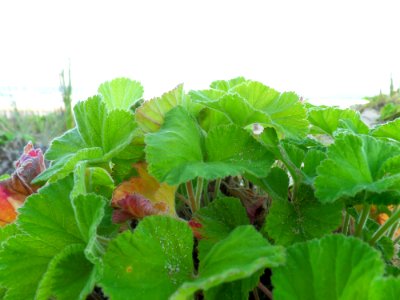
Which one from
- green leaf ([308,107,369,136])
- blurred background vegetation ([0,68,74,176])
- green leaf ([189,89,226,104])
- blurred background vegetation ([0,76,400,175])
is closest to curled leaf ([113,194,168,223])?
green leaf ([189,89,226,104])

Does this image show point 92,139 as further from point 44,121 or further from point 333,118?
point 44,121

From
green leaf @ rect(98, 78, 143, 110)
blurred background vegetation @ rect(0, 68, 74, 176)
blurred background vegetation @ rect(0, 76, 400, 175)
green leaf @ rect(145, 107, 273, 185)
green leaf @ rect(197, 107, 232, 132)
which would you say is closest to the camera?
green leaf @ rect(145, 107, 273, 185)


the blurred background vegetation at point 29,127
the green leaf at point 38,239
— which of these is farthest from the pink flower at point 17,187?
the blurred background vegetation at point 29,127

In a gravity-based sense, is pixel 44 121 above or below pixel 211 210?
below

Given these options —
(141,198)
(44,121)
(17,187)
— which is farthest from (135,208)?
(44,121)

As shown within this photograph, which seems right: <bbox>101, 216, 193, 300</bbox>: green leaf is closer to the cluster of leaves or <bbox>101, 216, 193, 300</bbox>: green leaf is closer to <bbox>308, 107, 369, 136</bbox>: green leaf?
the cluster of leaves

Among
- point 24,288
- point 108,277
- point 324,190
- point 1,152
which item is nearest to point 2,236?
point 24,288
